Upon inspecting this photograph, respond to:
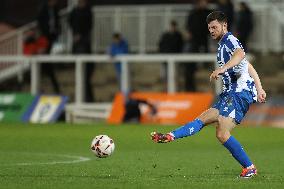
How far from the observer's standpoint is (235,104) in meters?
13.0

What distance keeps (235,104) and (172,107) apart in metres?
13.6

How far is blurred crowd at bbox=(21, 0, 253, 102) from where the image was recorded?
2811 centimetres

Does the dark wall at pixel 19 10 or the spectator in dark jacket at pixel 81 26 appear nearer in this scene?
the spectator in dark jacket at pixel 81 26

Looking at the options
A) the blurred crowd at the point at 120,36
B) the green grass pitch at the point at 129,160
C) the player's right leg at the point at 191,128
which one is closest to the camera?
the green grass pitch at the point at 129,160

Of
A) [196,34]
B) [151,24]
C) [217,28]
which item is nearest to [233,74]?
[217,28]

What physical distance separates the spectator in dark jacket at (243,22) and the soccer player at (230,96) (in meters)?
15.4

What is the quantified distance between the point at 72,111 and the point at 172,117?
2863mm

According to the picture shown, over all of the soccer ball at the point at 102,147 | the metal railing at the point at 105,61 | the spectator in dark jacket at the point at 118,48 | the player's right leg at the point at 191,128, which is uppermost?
the player's right leg at the point at 191,128

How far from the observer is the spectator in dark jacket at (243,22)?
93.7 ft

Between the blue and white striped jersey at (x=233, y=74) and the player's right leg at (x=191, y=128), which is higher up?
the blue and white striped jersey at (x=233, y=74)

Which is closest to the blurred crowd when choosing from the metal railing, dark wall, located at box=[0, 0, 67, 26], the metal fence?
the metal railing

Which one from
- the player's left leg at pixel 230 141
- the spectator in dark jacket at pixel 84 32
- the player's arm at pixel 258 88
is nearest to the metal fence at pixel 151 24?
the spectator in dark jacket at pixel 84 32

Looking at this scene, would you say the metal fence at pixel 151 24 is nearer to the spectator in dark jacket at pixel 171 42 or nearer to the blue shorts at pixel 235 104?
the spectator in dark jacket at pixel 171 42

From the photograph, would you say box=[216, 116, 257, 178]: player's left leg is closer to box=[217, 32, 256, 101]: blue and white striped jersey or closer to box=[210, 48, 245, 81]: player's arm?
box=[217, 32, 256, 101]: blue and white striped jersey
